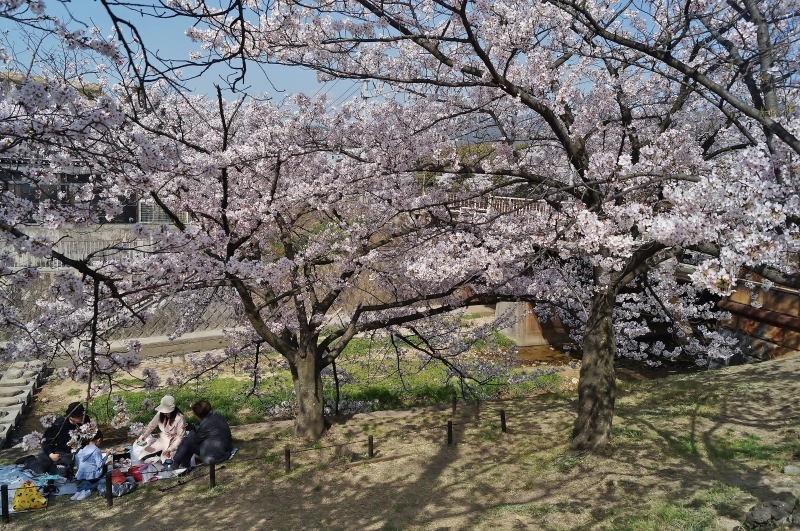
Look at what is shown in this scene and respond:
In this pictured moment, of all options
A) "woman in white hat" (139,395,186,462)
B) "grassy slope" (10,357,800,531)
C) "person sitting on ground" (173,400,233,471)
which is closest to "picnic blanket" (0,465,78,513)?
"grassy slope" (10,357,800,531)

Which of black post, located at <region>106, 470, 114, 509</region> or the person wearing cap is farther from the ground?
the person wearing cap

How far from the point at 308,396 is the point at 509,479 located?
3.19 m

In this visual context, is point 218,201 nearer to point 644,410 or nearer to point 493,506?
point 493,506

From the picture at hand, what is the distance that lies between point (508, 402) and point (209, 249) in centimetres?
698

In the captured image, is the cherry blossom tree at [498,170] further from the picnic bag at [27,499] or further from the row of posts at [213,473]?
the picnic bag at [27,499]

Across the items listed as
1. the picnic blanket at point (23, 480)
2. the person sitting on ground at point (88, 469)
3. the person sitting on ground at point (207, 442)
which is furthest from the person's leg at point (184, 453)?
the picnic blanket at point (23, 480)

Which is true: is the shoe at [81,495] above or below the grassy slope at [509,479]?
above

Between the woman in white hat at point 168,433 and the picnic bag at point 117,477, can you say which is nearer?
the picnic bag at point 117,477

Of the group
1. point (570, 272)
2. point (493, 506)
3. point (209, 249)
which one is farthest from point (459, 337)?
point (209, 249)

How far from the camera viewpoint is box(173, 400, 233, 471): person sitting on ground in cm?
799

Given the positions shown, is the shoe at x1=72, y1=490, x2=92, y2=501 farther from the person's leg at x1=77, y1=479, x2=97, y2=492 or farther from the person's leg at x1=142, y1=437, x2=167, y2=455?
the person's leg at x1=142, y1=437, x2=167, y2=455

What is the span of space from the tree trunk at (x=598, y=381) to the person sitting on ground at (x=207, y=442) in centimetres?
459

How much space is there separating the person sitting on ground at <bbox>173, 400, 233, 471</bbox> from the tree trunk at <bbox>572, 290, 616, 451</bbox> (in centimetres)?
459

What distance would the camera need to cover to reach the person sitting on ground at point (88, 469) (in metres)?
7.31
